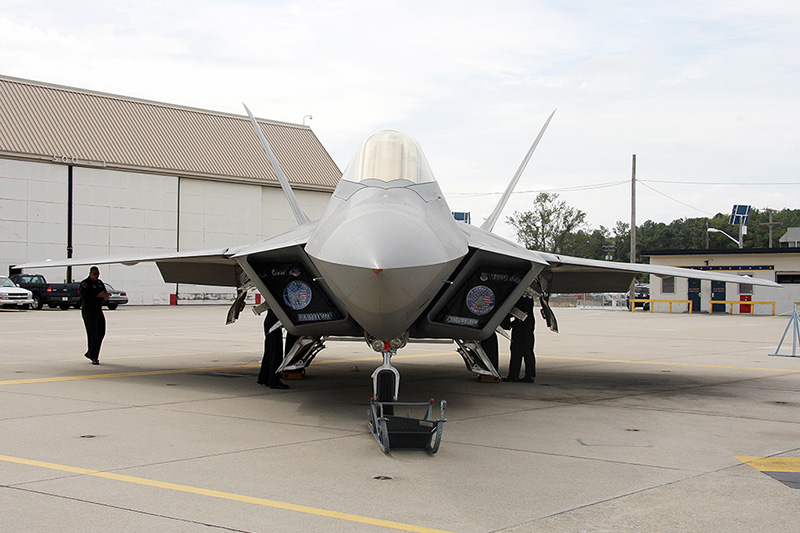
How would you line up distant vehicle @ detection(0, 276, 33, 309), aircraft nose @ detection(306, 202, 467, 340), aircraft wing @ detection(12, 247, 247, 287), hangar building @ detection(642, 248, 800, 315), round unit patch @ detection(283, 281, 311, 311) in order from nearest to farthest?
aircraft nose @ detection(306, 202, 467, 340)
round unit patch @ detection(283, 281, 311, 311)
aircraft wing @ detection(12, 247, 247, 287)
distant vehicle @ detection(0, 276, 33, 309)
hangar building @ detection(642, 248, 800, 315)

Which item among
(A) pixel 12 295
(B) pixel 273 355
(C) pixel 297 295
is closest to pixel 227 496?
(C) pixel 297 295

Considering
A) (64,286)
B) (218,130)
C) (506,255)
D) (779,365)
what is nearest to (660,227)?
(218,130)

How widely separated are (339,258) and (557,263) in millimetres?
4024

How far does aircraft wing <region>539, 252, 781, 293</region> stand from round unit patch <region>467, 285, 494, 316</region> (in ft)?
4.80

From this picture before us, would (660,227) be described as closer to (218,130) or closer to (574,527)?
(218,130)

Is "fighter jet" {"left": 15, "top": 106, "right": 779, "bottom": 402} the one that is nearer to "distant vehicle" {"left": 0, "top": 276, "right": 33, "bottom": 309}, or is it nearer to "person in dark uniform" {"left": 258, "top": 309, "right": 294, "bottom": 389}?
"person in dark uniform" {"left": 258, "top": 309, "right": 294, "bottom": 389}

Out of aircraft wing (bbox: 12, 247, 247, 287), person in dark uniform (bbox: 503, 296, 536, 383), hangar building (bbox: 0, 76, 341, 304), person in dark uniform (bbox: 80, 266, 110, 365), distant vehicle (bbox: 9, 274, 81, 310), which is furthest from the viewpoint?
hangar building (bbox: 0, 76, 341, 304)

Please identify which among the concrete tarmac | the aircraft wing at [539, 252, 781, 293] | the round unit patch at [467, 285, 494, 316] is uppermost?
the aircraft wing at [539, 252, 781, 293]

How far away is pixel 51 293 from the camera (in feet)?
116

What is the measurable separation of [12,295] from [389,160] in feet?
99.3

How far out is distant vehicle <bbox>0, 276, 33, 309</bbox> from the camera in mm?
33031

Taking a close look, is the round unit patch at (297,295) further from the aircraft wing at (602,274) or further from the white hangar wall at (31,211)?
the white hangar wall at (31,211)

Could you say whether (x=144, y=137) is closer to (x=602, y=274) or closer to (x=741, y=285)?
(x=741, y=285)

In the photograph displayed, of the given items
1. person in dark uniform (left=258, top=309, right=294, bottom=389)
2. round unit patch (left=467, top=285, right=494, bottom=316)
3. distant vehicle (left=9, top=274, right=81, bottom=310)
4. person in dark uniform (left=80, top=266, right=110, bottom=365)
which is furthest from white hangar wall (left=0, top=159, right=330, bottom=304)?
round unit patch (left=467, top=285, right=494, bottom=316)
